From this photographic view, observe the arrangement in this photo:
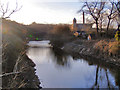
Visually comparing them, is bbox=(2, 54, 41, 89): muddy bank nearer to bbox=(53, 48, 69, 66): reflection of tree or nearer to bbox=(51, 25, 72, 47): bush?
bbox=(53, 48, 69, 66): reflection of tree

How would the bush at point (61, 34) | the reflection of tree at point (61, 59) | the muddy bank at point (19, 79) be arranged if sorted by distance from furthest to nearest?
the bush at point (61, 34), the reflection of tree at point (61, 59), the muddy bank at point (19, 79)

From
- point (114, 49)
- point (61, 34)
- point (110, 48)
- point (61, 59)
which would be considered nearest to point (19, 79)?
point (61, 59)

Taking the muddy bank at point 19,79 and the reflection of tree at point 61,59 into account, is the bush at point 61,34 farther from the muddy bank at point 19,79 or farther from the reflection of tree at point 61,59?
the muddy bank at point 19,79

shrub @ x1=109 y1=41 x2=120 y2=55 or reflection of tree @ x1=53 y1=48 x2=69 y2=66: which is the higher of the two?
shrub @ x1=109 y1=41 x2=120 y2=55

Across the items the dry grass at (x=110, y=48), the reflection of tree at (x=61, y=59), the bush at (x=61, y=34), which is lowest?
the reflection of tree at (x=61, y=59)

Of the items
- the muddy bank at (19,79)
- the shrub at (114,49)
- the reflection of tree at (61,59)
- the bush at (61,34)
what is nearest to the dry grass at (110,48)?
the shrub at (114,49)

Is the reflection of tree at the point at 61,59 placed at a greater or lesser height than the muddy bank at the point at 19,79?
lesser

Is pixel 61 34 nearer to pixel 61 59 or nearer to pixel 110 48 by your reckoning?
pixel 61 59

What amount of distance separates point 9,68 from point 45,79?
295 cm

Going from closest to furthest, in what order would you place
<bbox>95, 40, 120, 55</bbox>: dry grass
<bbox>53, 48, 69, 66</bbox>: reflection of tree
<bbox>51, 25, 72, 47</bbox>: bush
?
<bbox>53, 48, 69, 66</bbox>: reflection of tree
<bbox>95, 40, 120, 55</bbox>: dry grass
<bbox>51, 25, 72, 47</bbox>: bush

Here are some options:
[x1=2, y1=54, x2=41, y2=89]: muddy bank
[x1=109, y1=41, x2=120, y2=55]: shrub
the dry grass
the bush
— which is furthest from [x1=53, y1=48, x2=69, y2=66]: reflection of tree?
the bush

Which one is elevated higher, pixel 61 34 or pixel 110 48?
pixel 61 34

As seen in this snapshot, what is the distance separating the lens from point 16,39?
931 centimetres

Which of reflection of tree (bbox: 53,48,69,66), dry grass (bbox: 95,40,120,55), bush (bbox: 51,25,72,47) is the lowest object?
reflection of tree (bbox: 53,48,69,66)
